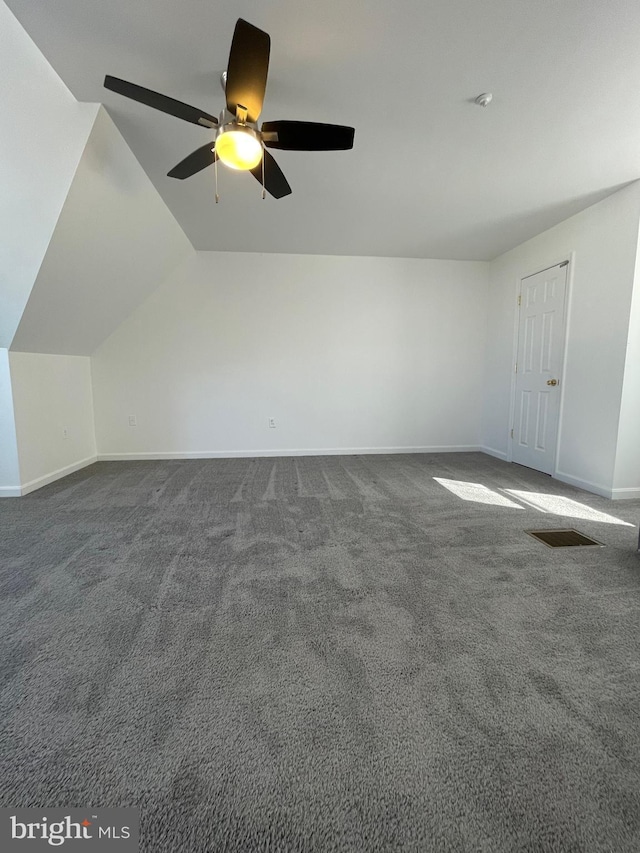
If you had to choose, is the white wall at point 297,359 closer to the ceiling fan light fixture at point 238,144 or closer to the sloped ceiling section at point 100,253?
the sloped ceiling section at point 100,253

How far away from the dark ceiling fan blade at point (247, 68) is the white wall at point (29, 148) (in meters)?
1.00

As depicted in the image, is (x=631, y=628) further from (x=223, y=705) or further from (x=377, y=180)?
(x=377, y=180)

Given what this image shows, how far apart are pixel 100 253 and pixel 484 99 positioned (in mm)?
2958

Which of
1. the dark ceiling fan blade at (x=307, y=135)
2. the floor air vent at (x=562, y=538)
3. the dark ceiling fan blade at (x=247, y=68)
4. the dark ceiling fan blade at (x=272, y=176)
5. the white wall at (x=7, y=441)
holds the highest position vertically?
the dark ceiling fan blade at (x=247, y=68)

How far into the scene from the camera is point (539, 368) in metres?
3.72

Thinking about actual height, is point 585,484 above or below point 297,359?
below

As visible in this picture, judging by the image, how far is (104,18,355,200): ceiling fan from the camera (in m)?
1.38

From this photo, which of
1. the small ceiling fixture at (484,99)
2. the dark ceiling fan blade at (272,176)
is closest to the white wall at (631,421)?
the small ceiling fixture at (484,99)

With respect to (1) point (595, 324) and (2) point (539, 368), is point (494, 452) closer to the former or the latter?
(2) point (539, 368)

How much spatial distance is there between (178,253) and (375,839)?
15.0ft

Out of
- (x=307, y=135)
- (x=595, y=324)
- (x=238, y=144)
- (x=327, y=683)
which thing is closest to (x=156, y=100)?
(x=238, y=144)

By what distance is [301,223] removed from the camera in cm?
338

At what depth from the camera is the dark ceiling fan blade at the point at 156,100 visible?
1.38 meters
